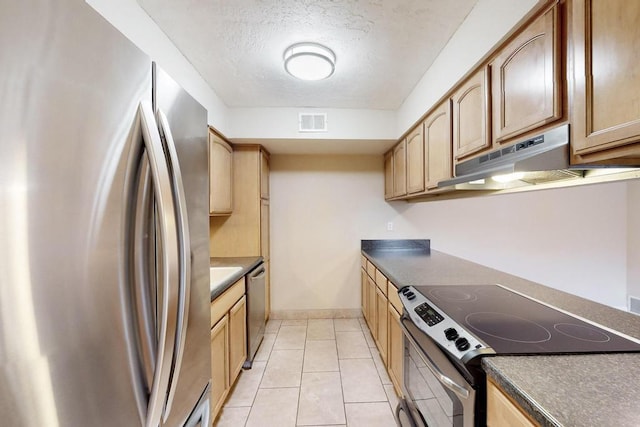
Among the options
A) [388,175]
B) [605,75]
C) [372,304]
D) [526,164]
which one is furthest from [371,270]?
[605,75]

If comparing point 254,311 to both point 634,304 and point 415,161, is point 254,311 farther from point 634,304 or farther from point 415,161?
point 634,304

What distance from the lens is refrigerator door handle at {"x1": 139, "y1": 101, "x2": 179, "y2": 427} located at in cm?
64

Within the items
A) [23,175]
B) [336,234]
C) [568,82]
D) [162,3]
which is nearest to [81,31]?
[23,175]

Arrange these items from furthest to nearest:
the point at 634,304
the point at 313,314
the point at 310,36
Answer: the point at 313,314
the point at 310,36
the point at 634,304

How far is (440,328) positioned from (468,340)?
17 centimetres

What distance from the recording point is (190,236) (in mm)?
935

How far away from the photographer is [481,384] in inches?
33.8

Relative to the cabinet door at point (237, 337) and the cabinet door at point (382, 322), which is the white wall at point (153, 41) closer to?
the cabinet door at point (237, 337)

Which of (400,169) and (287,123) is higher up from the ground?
(287,123)

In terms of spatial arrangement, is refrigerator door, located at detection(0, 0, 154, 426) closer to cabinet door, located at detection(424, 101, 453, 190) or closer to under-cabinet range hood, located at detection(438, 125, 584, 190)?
under-cabinet range hood, located at detection(438, 125, 584, 190)

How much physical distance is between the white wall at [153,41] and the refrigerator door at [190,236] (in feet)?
2.37

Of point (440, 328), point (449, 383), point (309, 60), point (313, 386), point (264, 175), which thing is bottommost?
point (313, 386)

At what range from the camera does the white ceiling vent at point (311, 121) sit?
270 centimetres

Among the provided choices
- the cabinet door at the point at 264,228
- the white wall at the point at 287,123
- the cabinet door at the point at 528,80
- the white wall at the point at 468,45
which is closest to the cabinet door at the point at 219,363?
the cabinet door at the point at 264,228
